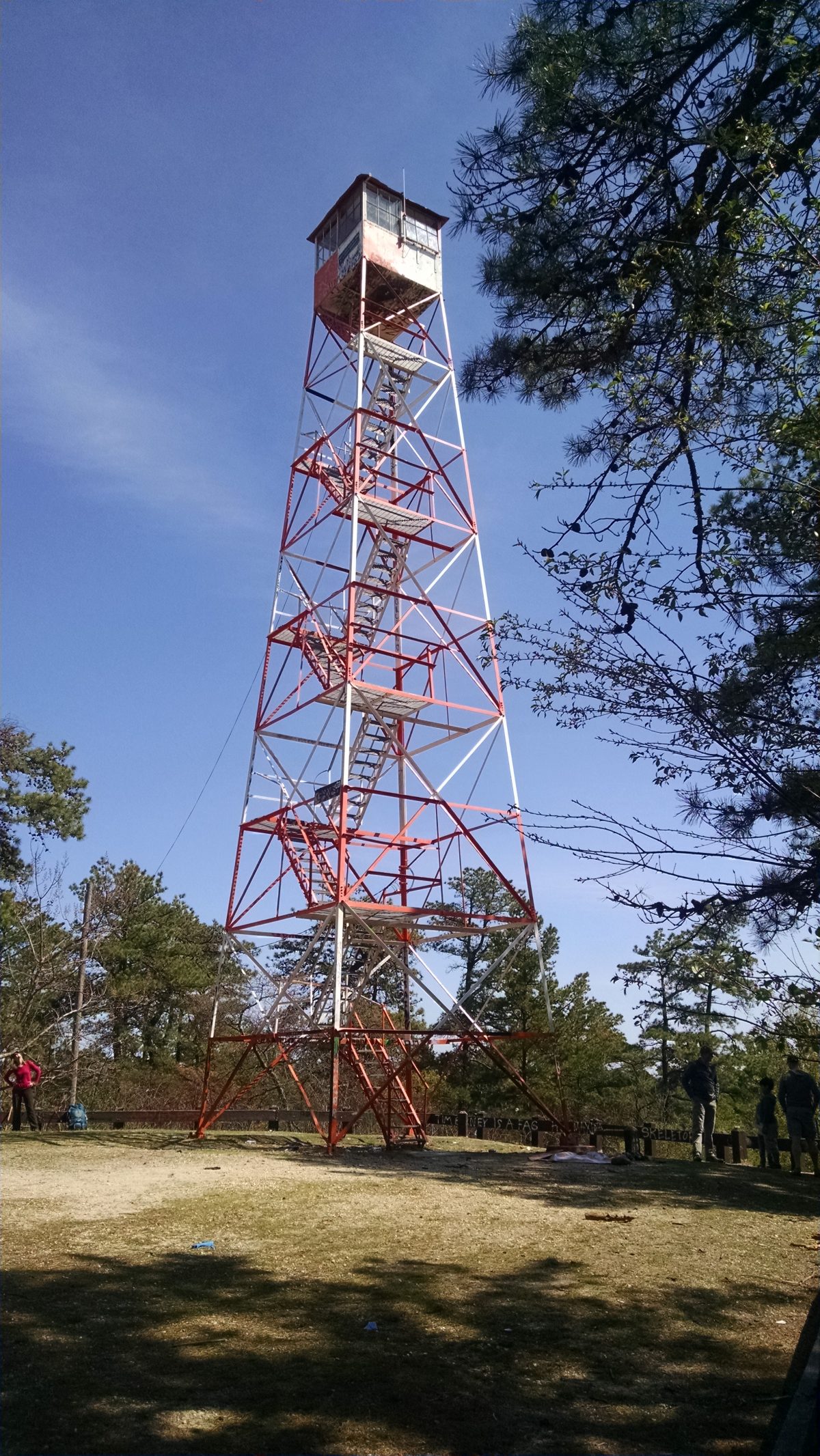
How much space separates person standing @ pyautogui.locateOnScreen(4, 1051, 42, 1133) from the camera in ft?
55.3

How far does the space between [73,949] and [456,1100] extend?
12.1 metres

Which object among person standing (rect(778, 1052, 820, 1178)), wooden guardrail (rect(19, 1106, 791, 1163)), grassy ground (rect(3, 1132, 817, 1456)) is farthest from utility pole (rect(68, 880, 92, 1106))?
person standing (rect(778, 1052, 820, 1178))

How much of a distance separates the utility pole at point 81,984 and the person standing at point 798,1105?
17.2 metres

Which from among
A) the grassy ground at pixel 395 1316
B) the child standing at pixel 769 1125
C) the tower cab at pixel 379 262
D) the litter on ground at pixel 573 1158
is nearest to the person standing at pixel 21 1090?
the grassy ground at pixel 395 1316

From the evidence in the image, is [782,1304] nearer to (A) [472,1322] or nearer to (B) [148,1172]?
(A) [472,1322]

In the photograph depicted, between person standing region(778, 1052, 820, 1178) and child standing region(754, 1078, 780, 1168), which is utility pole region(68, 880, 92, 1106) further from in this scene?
person standing region(778, 1052, 820, 1178)

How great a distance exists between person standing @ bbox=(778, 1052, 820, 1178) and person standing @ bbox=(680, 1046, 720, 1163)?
0.84 meters

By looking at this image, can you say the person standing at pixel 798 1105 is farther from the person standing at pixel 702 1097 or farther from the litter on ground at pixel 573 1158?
the litter on ground at pixel 573 1158

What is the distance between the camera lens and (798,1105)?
12.0 meters

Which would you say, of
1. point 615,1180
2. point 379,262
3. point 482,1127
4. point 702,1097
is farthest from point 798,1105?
point 379,262

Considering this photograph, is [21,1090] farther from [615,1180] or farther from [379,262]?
[379,262]

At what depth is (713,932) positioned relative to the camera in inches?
201

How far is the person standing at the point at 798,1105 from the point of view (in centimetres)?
1190

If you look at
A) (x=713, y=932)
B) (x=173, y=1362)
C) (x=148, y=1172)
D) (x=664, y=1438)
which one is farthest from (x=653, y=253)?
(x=148, y=1172)
